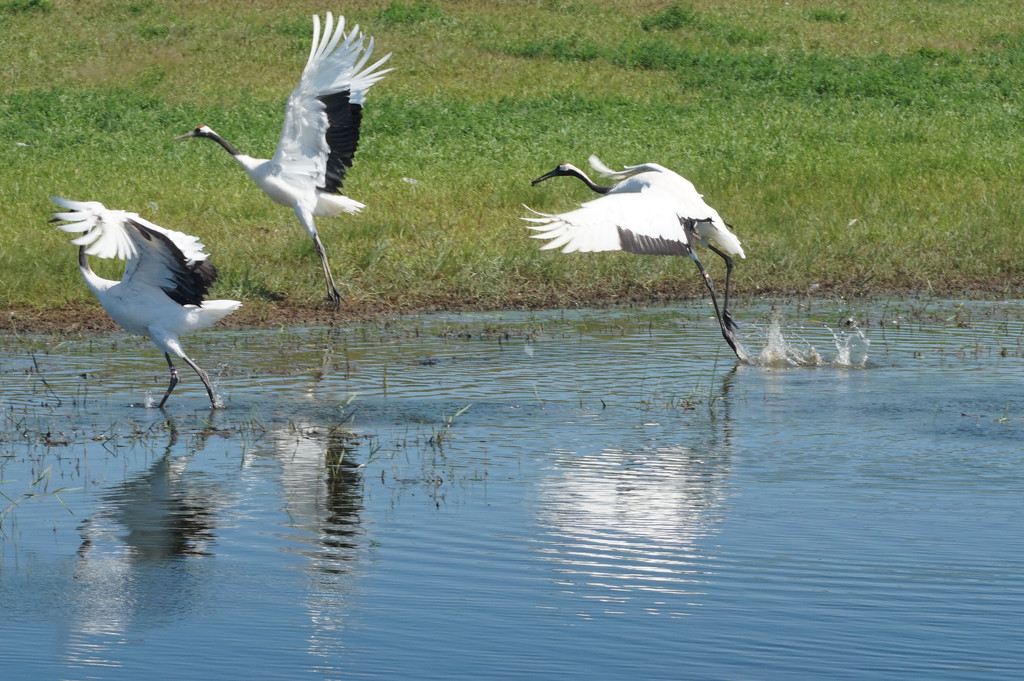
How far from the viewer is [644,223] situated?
8.56 m

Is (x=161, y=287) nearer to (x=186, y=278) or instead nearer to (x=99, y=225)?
(x=186, y=278)

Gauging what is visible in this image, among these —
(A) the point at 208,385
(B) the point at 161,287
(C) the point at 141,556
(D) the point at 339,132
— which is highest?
(D) the point at 339,132

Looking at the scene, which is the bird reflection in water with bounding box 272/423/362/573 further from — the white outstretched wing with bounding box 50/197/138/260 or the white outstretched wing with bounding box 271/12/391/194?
the white outstretched wing with bounding box 271/12/391/194

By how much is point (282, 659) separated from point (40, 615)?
35.5 inches

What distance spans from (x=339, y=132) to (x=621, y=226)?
138 inches

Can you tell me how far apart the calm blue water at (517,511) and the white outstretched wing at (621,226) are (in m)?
0.76

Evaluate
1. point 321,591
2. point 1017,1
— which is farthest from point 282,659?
point 1017,1

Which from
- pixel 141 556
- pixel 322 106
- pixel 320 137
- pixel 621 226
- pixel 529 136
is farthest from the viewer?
pixel 529 136

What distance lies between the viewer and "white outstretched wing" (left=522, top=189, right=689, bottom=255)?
789cm

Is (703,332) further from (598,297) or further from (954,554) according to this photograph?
(954,554)

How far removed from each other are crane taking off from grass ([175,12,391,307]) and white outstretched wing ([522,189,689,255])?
272 centimetres

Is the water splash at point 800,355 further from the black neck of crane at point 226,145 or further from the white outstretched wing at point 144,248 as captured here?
the black neck of crane at point 226,145

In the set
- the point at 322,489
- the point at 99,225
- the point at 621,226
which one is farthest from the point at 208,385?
the point at 621,226

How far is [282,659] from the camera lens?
13.6ft
